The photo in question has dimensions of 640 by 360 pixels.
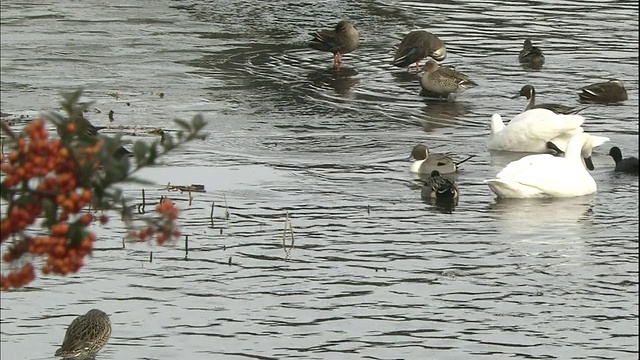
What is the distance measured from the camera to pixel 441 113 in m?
18.5

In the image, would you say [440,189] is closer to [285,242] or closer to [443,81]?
[285,242]

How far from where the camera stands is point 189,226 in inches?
500

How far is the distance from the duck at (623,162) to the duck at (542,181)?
2.47 feet

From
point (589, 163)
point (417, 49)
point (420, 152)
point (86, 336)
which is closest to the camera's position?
point (86, 336)

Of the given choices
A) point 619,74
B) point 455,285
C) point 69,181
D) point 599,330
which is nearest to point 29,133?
point 69,181

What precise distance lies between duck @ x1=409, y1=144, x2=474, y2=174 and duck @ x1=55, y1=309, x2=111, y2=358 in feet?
18.8

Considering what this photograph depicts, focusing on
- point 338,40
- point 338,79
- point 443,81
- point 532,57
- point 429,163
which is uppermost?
point 338,40

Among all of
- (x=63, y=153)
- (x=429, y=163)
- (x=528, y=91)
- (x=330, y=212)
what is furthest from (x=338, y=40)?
(x=63, y=153)

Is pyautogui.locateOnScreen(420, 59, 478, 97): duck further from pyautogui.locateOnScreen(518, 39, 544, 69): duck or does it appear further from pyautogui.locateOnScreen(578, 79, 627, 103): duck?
pyautogui.locateOnScreen(518, 39, 544, 69): duck

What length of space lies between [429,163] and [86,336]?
6193 millimetres

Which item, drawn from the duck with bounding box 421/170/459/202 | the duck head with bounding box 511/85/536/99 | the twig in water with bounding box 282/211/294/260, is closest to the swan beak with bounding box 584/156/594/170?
the duck with bounding box 421/170/459/202

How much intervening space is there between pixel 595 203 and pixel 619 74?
7341 mm

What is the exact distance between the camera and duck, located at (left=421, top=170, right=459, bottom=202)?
13.6 metres

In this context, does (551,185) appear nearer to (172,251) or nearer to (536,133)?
(536,133)
